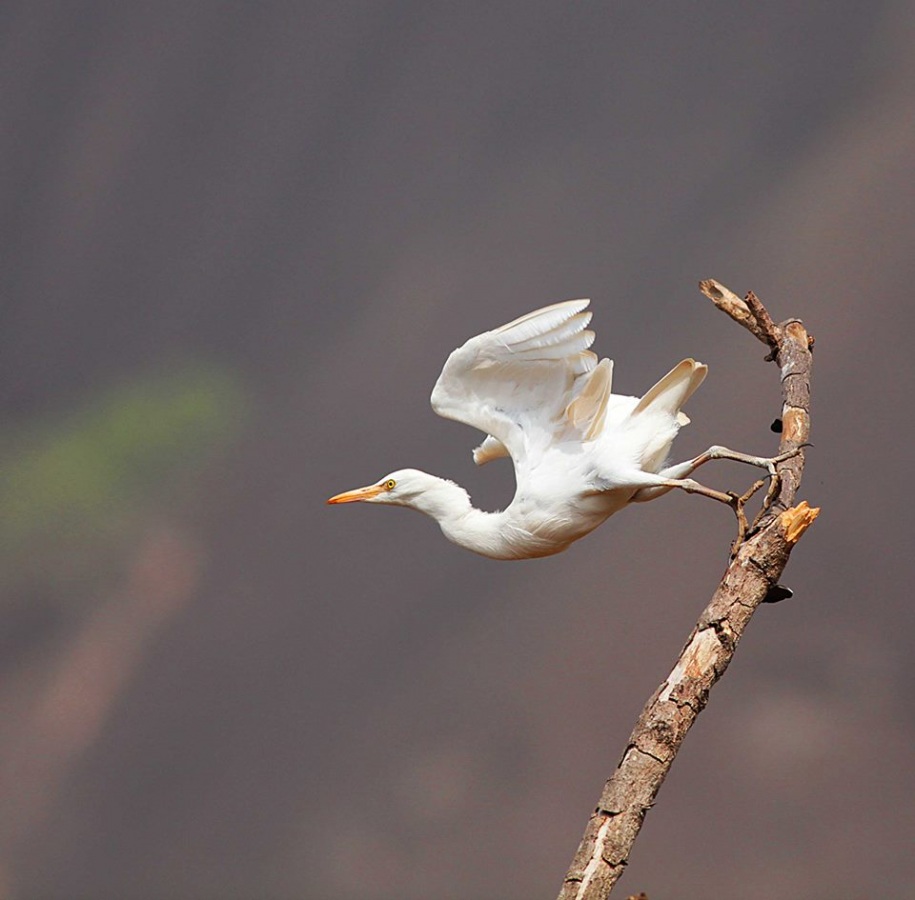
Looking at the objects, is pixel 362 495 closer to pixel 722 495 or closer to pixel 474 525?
pixel 474 525

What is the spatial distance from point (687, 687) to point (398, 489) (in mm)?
816

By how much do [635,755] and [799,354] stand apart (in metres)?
1.26

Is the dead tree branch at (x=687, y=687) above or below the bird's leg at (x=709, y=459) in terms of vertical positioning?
below

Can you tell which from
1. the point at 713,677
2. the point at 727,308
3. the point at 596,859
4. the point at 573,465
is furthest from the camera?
the point at 727,308

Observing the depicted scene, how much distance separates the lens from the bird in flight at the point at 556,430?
270 centimetres

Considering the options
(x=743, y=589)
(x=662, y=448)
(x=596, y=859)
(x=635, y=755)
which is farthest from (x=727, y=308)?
(x=596, y=859)

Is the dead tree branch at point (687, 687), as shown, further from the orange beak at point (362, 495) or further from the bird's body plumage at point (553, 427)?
the orange beak at point (362, 495)

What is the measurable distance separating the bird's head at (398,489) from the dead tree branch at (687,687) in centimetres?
70

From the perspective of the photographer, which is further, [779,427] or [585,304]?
[779,427]

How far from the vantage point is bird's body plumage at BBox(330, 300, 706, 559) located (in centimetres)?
271

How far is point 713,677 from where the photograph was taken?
2.56 metres

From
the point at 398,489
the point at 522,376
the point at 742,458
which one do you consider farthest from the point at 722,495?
the point at 398,489

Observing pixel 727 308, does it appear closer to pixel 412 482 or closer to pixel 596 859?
pixel 412 482

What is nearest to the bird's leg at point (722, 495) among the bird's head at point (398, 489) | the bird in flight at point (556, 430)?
the bird in flight at point (556, 430)
